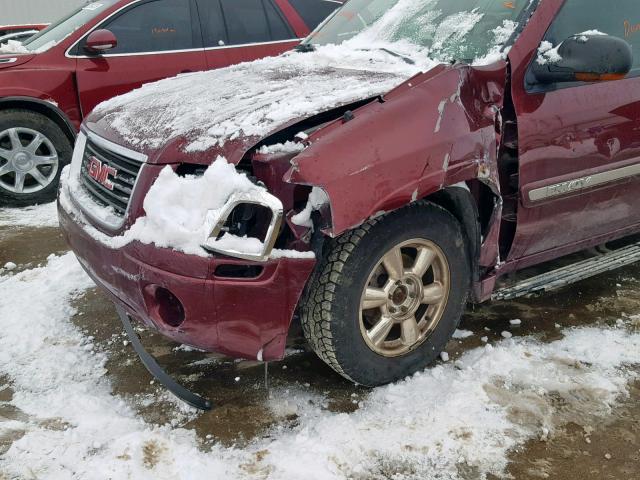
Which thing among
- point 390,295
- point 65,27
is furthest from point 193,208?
point 65,27

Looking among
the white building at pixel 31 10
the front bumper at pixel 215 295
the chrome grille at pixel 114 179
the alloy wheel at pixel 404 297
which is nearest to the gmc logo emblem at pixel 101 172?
the chrome grille at pixel 114 179

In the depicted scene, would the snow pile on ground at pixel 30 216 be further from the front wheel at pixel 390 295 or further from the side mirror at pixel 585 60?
the side mirror at pixel 585 60

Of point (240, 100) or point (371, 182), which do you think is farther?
point (240, 100)

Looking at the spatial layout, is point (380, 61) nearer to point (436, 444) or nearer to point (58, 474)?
point (436, 444)

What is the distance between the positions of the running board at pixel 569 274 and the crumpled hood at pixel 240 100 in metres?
1.12

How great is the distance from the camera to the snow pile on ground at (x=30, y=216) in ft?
15.5

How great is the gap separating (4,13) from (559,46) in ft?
66.1

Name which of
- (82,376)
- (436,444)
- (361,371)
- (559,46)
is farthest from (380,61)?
(82,376)

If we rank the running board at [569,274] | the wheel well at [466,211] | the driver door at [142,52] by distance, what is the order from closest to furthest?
the wheel well at [466,211]
the running board at [569,274]
the driver door at [142,52]

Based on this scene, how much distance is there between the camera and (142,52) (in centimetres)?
530

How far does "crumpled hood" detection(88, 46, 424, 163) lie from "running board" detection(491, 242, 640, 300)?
1122mm

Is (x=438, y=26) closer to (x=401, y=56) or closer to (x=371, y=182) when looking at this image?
(x=401, y=56)

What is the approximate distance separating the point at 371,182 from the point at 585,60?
1098 millimetres

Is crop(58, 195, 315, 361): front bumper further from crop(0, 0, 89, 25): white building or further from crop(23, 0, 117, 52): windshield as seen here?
crop(0, 0, 89, 25): white building
